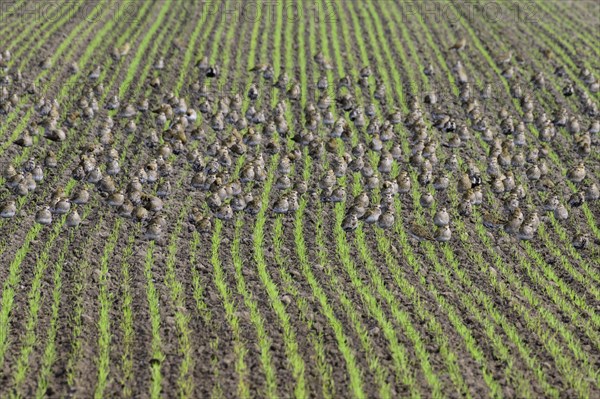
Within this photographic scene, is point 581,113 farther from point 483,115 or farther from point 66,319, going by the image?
point 66,319

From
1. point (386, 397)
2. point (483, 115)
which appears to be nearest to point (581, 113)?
point (483, 115)

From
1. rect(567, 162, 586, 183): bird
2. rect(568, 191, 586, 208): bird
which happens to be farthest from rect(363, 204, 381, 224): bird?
rect(567, 162, 586, 183): bird

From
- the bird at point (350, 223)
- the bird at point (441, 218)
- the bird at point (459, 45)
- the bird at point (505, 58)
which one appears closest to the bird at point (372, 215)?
the bird at point (350, 223)

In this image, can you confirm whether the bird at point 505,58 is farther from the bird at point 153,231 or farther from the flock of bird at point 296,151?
the bird at point 153,231

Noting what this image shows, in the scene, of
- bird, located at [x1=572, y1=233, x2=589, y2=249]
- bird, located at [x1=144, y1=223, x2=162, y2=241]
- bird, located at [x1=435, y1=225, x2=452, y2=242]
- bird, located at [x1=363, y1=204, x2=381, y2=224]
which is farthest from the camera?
bird, located at [x1=363, y1=204, x2=381, y2=224]

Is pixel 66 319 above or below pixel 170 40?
above

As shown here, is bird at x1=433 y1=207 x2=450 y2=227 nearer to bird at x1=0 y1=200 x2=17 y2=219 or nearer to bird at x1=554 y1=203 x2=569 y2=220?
bird at x1=554 y1=203 x2=569 y2=220

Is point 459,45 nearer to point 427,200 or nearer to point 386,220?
point 427,200
